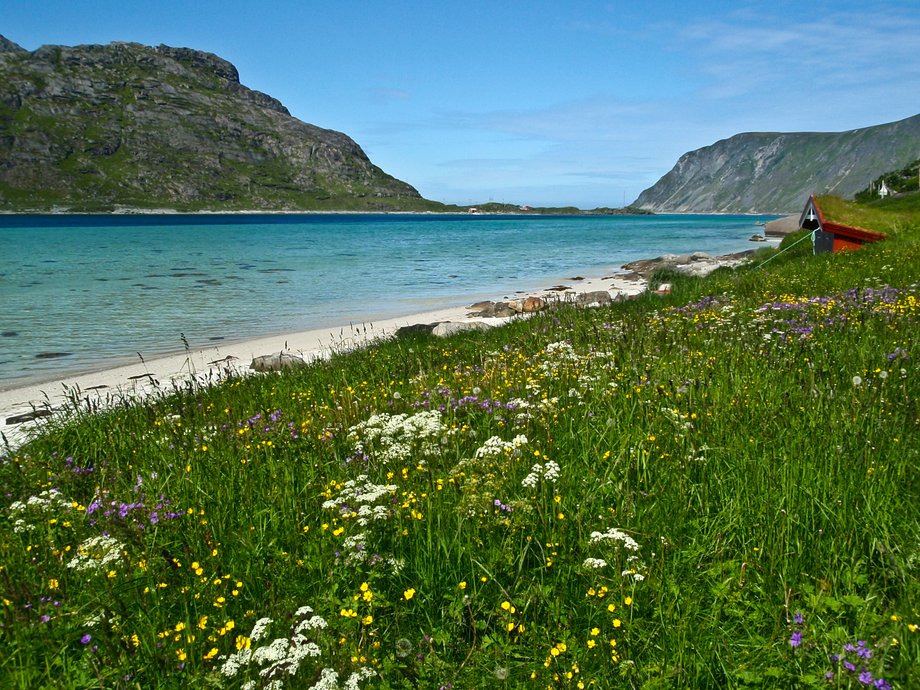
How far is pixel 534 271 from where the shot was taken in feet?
161

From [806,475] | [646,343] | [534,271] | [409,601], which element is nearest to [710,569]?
[806,475]

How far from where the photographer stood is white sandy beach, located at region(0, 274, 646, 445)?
12406mm

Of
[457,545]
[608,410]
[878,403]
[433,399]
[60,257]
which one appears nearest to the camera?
[457,545]

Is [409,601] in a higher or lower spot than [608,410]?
lower

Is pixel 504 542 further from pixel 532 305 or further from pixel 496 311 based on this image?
pixel 496 311

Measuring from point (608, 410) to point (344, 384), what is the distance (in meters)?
4.48

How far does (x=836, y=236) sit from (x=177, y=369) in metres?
23.5

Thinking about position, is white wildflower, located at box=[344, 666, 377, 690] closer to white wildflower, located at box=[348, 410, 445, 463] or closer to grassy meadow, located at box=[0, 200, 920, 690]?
grassy meadow, located at box=[0, 200, 920, 690]

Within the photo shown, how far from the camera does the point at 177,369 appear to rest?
55.0ft

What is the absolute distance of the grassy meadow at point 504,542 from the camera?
298 centimetres

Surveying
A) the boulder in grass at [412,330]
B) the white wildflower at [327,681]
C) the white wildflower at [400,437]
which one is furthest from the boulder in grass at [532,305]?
the white wildflower at [327,681]

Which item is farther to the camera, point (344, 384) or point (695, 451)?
point (344, 384)

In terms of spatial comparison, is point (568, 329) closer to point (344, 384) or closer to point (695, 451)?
point (344, 384)

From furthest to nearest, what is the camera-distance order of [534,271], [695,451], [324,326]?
1. [534,271]
2. [324,326]
3. [695,451]
